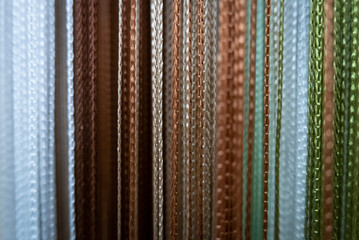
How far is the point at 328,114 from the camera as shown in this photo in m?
0.53

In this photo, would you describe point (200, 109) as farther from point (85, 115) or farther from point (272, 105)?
point (85, 115)

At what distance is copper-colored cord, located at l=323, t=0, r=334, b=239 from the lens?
521 millimetres

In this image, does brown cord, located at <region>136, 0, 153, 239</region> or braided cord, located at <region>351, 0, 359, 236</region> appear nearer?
braided cord, located at <region>351, 0, 359, 236</region>

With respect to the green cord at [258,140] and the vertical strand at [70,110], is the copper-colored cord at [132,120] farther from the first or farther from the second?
the green cord at [258,140]

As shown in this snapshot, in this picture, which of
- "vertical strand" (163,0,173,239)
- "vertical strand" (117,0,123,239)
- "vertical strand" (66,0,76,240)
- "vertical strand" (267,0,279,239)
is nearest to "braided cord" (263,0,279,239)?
"vertical strand" (267,0,279,239)

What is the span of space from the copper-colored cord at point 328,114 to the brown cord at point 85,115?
1.49 feet

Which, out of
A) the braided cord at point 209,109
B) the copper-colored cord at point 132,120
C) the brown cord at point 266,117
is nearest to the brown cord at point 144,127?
the copper-colored cord at point 132,120

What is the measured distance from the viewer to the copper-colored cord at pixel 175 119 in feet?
1.92

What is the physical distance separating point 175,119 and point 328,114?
0.29 metres

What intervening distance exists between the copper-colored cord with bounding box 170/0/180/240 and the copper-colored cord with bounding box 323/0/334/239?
277 mm

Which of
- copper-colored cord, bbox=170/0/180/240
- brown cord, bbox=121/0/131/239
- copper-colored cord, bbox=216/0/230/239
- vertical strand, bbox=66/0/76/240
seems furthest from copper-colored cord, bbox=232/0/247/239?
vertical strand, bbox=66/0/76/240

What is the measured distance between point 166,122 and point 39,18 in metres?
0.35

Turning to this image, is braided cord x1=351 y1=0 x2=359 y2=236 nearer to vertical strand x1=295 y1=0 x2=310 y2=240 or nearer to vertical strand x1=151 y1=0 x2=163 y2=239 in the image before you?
vertical strand x1=295 y1=0 x2=310 y2=240

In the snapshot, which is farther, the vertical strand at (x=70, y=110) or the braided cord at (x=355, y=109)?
the vertical strand at (x=70, y=110)
